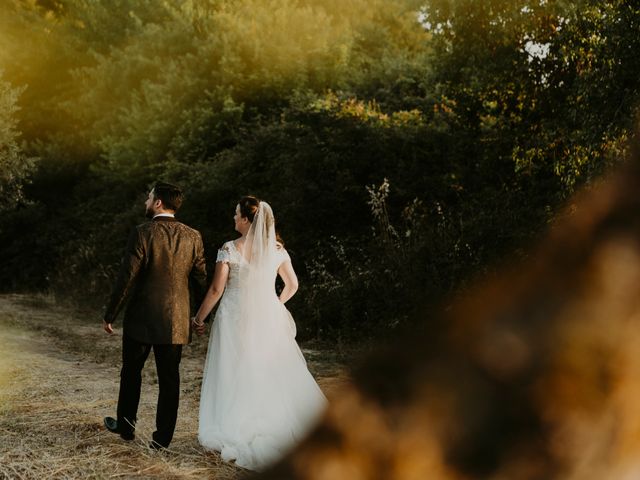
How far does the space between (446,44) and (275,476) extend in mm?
12439

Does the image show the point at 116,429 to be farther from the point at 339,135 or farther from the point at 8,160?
the point at 8,160

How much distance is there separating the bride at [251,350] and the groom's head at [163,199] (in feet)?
1.99

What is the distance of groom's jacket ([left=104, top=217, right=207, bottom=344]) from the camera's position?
4.97m

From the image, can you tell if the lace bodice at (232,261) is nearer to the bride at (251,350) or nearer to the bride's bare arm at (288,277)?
the bride at (251,350)

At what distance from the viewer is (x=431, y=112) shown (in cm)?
1348

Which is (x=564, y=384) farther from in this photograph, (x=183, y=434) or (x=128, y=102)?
(x=128, y=102)

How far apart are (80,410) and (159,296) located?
2.21m

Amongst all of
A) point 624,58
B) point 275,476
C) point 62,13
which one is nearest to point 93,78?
point 62,13

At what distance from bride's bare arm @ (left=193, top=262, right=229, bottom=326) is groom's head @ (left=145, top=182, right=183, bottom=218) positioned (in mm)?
727

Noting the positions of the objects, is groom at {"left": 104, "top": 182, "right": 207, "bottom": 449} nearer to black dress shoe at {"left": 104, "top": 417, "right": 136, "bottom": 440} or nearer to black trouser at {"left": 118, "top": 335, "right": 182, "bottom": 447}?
black trouser at {"left": 118, "top": 335, "right": 182, "bottom": 447}

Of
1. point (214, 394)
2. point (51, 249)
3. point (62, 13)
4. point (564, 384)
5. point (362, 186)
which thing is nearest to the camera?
point (564, 384)

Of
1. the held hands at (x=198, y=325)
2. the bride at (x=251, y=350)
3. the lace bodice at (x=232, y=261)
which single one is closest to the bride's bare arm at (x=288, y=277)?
the bride at (x=251, y=350)

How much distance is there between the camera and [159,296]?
5047mm

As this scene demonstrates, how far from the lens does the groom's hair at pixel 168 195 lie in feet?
16.6
